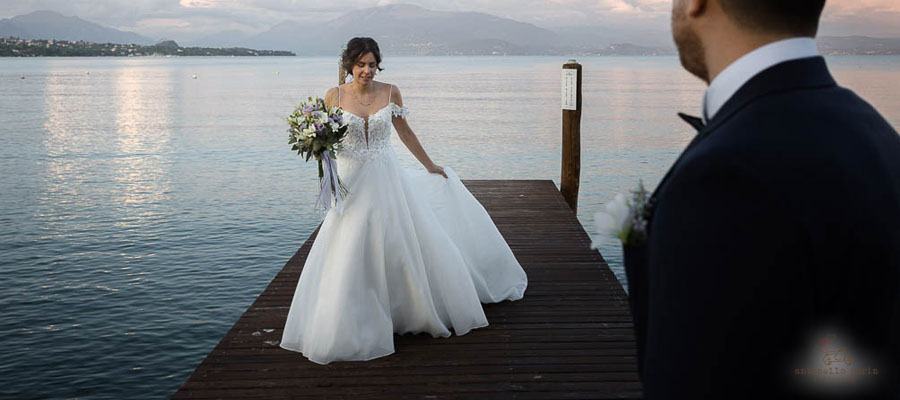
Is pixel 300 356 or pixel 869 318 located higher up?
pixel 869 318

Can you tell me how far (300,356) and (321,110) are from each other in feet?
5.94

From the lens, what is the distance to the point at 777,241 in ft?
3.39

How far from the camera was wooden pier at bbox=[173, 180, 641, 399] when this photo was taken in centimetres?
484

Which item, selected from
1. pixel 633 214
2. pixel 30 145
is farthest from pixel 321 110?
pixel 30 145

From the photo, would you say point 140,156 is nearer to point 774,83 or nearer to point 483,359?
point 483,359

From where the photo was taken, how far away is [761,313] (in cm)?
105

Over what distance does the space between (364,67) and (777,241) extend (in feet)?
17.0

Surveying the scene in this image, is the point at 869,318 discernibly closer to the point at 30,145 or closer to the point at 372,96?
the point at 372,96

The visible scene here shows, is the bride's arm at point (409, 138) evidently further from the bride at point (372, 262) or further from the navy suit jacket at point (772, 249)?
the navy suit jacket at point (772, 249)

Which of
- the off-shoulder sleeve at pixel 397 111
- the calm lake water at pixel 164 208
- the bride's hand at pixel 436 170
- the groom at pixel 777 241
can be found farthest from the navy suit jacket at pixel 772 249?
the bride's hand at pixel 436 170

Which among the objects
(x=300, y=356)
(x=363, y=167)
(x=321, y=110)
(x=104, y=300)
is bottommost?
(x=104, y=300)

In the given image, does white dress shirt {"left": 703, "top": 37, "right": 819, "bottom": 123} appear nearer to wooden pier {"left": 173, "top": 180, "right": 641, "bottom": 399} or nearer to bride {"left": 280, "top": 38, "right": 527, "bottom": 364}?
wooden pier {"left": 173, "top": 180, "right": 641, "bottom": 399}

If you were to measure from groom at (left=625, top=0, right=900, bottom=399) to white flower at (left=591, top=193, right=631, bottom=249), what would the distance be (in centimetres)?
16

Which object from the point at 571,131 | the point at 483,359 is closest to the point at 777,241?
the point at 483,359
